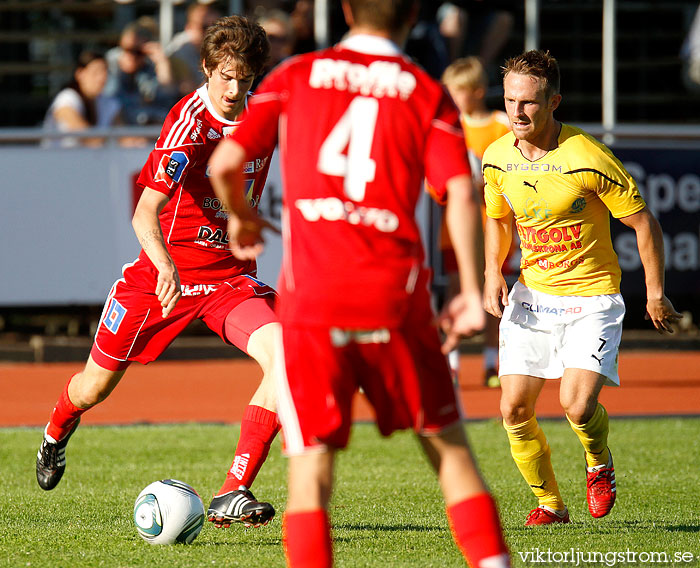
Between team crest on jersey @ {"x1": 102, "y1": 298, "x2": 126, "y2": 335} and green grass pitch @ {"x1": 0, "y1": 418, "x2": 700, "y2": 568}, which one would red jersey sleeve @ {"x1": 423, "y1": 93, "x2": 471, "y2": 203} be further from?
team crest on jersey @ {"x1": 102, "y1": 298, "x2": 126, "y2": 335}

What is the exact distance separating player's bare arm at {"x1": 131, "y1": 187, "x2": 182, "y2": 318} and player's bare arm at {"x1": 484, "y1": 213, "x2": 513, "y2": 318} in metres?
1.60

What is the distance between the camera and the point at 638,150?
39.6 feet

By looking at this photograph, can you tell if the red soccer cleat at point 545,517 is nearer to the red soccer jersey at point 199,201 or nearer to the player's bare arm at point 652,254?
the player's bare arm at point 652,254

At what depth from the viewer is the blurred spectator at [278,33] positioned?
1282 centimetres

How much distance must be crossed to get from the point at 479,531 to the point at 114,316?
9.09 ft

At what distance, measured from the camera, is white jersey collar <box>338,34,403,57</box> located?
3420 millimetres

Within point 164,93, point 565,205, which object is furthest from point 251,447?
point 164,93

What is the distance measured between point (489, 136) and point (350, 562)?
220 inches

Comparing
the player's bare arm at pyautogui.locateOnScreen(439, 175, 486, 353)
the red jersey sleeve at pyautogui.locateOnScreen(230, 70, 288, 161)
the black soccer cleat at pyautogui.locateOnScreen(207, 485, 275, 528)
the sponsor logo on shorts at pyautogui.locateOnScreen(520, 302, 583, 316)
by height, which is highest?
the red jersey sleeve at pyautogui.locateOnScreen(230, 70, 288, 161)

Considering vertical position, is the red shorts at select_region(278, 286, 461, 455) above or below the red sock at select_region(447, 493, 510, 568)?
above

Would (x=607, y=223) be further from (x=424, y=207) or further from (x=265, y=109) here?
(x=424, y=207)

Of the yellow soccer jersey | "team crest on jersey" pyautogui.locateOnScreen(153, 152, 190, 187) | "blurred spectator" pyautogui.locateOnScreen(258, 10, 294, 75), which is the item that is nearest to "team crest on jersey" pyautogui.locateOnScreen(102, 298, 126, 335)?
"team crest on jersey" pyautogui.locateOnScreen(153, 152, 190, 187)

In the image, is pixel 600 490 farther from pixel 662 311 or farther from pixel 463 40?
pixel 463 40

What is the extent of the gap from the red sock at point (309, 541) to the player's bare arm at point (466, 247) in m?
0.71
